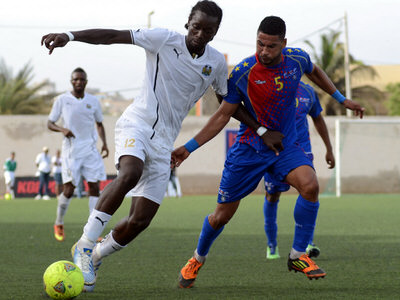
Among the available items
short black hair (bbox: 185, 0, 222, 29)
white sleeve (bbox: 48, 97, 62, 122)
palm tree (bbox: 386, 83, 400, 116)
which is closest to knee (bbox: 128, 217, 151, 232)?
short black hair (bbox: 185, 0, 222, 29)

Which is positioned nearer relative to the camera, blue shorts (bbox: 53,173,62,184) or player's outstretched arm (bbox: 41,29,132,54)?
player's outstretched arm (bbox: 41,29,132,54)

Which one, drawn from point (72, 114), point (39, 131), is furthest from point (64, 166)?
point (39, 131)

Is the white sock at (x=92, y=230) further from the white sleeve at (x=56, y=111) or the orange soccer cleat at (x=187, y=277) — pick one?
the white sleeve at (x=56, y=111)

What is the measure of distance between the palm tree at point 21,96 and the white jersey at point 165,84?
146 ft

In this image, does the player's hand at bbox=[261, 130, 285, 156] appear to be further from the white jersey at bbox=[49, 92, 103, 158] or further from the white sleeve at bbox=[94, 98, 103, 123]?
the white sleeve at bbox=[94, 98, 103, 123]

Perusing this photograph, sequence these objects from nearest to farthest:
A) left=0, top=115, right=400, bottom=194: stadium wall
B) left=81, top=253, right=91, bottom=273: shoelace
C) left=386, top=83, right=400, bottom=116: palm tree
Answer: left=81, top=253, right=91, bottom=273: shoelace < left=0, top=115, right=400, bottom=194: stadium wall < left=386, top=83, right=400, bottom=116: palm tree

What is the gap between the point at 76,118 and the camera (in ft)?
38.5

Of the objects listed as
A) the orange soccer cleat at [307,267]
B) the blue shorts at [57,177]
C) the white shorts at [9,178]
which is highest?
the orange soccer cleat at [307,267]

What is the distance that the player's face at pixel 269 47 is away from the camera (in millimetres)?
6414

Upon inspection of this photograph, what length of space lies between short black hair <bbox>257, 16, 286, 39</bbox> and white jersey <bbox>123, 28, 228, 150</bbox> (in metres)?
0.60

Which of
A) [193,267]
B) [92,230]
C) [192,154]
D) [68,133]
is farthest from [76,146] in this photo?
[192,154]

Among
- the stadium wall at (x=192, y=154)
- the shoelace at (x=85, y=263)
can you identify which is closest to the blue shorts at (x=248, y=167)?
the shoelace at (x=85, y=263)

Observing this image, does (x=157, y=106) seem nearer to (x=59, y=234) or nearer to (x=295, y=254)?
(x=295, y=254)

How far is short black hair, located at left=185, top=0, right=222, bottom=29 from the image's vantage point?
6.13 m
